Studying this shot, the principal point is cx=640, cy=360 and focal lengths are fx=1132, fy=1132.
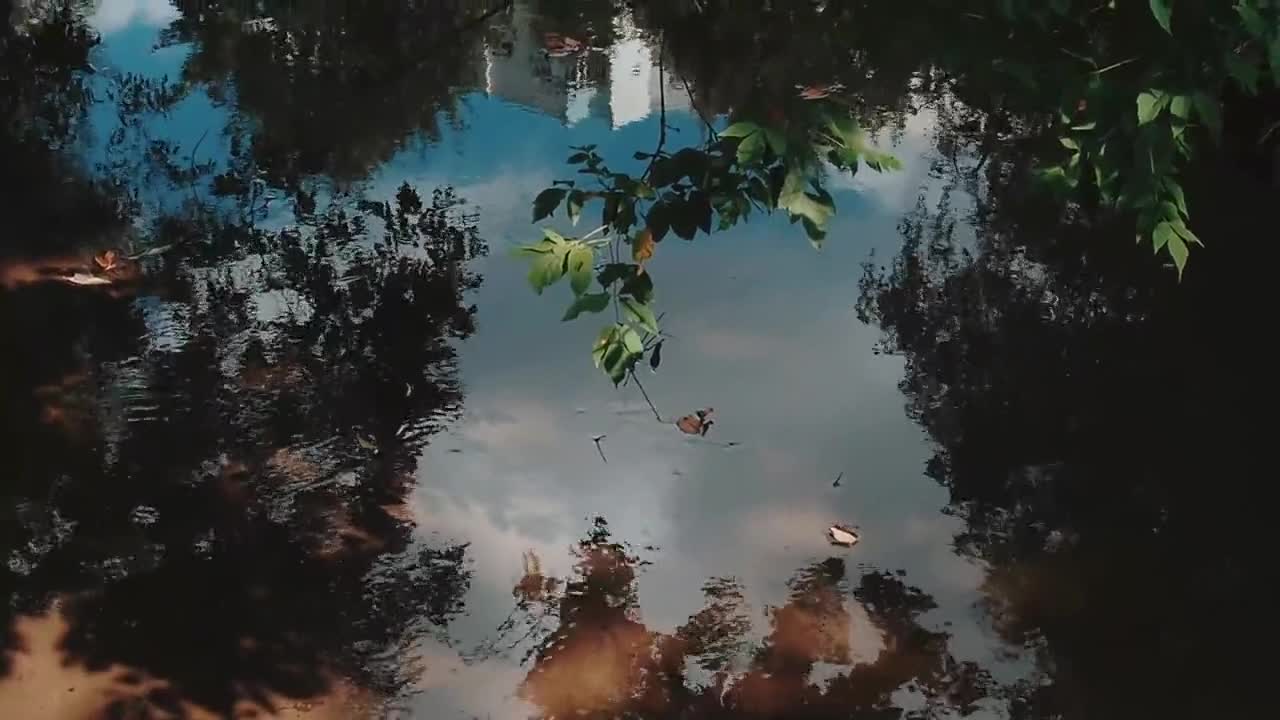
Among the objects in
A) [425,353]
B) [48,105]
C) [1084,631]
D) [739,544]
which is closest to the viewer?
[1084,631]

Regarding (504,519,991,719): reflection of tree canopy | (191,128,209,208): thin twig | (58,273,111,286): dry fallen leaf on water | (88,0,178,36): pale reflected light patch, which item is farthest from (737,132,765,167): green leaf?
(88,0,178,36): pale reflected light patch

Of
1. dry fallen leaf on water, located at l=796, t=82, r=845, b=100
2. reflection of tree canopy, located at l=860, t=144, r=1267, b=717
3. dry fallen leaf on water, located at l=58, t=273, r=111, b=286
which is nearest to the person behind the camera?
dry fallen leaf on water, located at l=796, t=82, r=845, b=100

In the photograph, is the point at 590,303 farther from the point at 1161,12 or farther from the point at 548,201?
the point at 1161,12

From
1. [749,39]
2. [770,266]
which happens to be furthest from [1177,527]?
[749,39]

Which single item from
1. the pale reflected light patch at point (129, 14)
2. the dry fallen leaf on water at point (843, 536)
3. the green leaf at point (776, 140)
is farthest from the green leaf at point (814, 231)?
the pale reflected light patch at point (129, 14)

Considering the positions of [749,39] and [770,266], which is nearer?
[770,266]

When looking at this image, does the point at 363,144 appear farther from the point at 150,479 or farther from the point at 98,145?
the point at 150,479

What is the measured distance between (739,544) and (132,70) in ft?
18.2

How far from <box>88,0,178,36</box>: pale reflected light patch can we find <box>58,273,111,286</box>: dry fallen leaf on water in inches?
145

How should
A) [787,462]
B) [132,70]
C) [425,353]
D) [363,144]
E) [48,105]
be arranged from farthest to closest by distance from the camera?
1. [132,70]
2. [48,105]
3. [363,144]
4. [425,353]
5. [787,462]

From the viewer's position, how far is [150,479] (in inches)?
155

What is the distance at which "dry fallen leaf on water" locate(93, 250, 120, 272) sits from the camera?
5020 mm

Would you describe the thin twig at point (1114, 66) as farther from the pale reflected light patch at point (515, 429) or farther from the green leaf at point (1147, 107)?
the pale reflected light patch at point (515, 429)

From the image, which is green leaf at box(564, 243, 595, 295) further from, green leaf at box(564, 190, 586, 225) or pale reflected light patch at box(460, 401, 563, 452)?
pale reflected light patch at box(460, 401, 563, 452)
